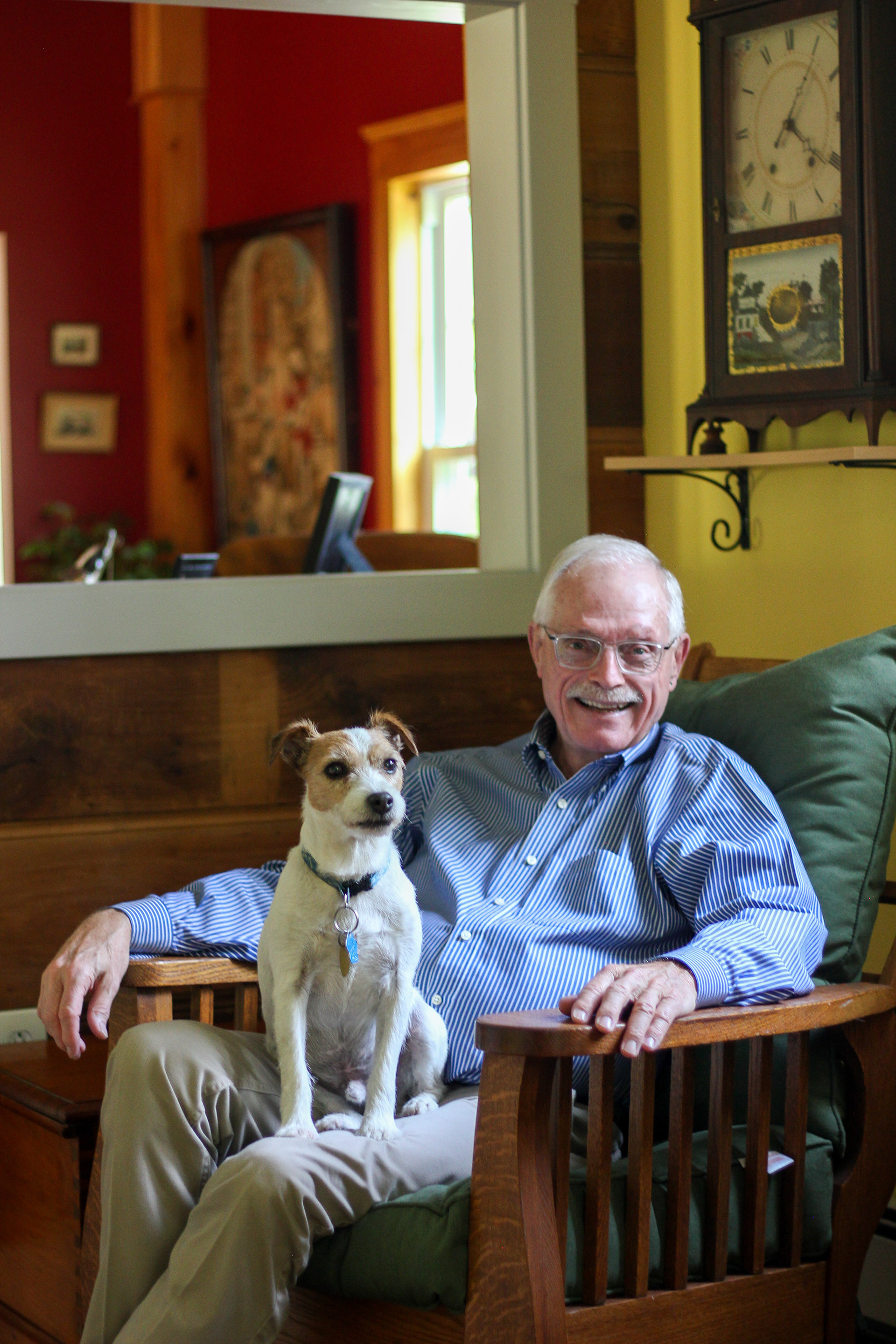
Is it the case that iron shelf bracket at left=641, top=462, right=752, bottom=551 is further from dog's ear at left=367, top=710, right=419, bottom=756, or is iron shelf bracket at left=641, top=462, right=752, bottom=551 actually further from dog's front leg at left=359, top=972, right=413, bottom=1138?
dog's front leg at left=359, top=972, right=413, bottom=1138

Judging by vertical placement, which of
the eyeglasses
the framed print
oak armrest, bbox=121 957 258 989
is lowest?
oak armrest, bbox=121 957 258 989

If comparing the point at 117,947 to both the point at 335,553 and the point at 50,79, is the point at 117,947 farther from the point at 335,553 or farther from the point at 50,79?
the point at 50,79

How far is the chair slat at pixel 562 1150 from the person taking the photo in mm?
1527

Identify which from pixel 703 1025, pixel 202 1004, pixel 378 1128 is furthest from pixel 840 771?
pixel 202 1004

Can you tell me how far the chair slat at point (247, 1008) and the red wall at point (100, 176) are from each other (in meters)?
4.69

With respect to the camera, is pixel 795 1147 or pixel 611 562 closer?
pixel 795 1147

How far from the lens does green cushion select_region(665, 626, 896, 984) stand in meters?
1.95

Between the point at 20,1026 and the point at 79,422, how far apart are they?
4.83m

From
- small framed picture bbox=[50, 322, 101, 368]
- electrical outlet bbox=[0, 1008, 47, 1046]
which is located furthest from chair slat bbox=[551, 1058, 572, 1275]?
small framed picture bbox=[50, 322, 101, 368]

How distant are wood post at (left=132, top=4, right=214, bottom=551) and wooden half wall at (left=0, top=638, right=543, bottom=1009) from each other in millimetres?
4169

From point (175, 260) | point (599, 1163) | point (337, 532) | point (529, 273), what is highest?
point (175, 260)

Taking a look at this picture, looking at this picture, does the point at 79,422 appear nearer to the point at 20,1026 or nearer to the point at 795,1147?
the point at 20,1026

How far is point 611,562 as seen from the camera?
2.08m

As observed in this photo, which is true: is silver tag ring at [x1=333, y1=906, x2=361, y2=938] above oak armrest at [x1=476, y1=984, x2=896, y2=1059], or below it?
above
